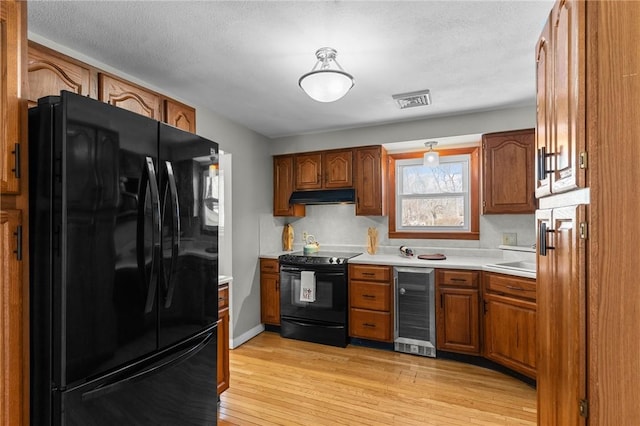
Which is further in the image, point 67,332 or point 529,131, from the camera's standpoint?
point 529,131

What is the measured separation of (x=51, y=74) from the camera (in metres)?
1.72

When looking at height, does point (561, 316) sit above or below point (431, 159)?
below

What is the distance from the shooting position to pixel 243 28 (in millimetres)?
1840

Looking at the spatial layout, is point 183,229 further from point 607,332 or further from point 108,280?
point 607,332

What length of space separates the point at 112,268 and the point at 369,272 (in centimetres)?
262

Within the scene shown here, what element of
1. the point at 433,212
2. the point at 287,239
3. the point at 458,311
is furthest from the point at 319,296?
the point at 433,212

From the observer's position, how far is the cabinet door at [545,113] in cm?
120

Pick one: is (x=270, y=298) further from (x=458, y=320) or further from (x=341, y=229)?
(x=458, y=320)

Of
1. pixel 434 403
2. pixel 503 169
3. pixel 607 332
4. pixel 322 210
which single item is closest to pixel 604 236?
pixel 607 332

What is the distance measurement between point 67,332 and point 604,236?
1.74 meters

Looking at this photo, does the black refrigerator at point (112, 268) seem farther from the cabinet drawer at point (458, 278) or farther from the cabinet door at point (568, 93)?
the cabinet drawer at point (458, 278)

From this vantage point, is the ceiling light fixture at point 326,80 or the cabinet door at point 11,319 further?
the ceiling light fixture at point 326,80

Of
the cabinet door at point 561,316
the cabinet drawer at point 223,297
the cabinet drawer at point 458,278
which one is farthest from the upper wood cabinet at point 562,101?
the cabinet drawer at point 223,297

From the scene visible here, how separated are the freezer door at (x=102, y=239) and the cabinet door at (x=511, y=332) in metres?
2.75
